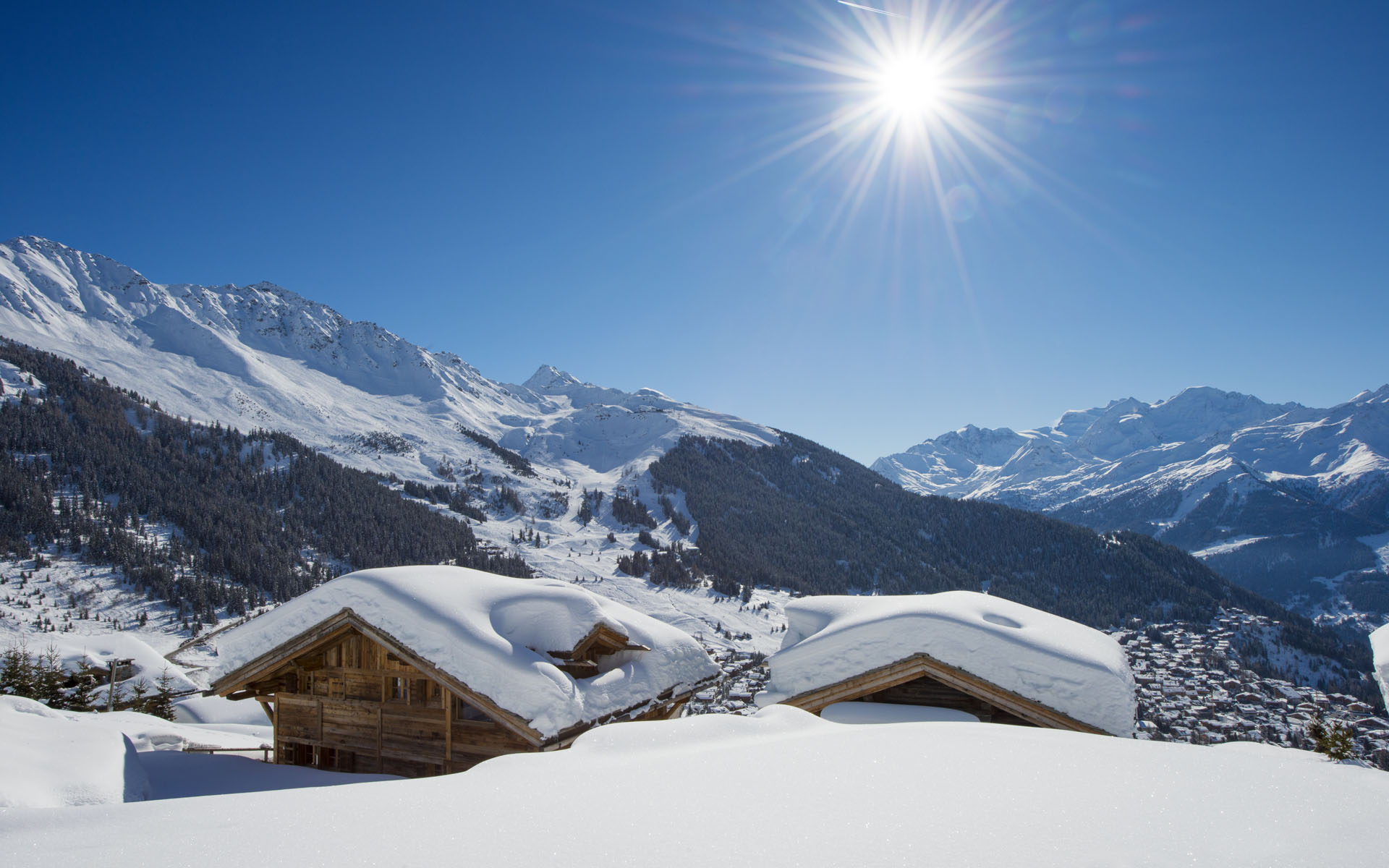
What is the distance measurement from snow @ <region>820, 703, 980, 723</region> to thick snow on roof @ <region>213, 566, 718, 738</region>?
140 inches

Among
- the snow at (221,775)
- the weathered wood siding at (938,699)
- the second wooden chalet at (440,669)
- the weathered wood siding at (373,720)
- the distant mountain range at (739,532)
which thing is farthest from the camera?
the distant mountain range at (739,532)

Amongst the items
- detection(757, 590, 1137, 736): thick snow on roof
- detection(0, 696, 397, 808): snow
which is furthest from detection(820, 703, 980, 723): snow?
detection(0, 696, 397, 808): snow

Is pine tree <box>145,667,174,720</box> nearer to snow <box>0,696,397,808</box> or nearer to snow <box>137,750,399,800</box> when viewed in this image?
snow <box>137,750,399,800</box>

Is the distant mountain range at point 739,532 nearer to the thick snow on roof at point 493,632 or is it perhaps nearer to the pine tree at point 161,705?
the pine tree at point 161,705

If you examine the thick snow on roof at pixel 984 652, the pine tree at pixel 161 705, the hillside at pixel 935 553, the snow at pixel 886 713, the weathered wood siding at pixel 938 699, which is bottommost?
the pine tree at pixel 161 705

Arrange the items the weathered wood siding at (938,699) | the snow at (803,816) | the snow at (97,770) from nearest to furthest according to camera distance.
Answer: the snow at (803,816), the snow at (97,770), the weathered wood siding at (938,699)

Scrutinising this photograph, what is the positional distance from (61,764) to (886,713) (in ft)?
38.9

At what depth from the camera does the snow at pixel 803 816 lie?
3.27m

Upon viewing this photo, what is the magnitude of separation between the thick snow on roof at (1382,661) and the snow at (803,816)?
3.32 feet

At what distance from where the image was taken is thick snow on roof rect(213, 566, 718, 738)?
32.4ft

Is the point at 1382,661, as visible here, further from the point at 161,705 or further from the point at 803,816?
the point at 161,705

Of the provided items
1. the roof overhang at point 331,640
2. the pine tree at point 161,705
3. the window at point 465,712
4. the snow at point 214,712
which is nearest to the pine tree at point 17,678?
the pine tree at point 161,705

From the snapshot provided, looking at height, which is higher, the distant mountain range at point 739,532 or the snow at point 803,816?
the distant mountain range at point 739,532

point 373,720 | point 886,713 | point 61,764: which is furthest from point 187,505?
point 886,713
